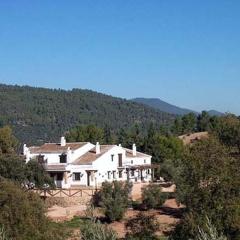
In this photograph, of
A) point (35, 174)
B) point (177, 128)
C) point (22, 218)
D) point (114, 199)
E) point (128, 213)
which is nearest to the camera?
point (22, 218)

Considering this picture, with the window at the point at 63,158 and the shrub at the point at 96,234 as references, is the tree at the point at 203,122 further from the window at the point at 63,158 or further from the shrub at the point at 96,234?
the shrub at the point at 96,234

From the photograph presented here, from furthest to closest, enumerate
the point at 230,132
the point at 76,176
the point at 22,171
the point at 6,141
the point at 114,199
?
the point at 6,141
the point at 76,176
the point at 230,132
the point at 22,171
the point at 114,199

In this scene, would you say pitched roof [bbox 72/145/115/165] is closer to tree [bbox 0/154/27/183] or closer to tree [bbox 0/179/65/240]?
tree [bbox 0/154/27/183]

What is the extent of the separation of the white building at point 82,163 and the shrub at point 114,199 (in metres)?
11.3

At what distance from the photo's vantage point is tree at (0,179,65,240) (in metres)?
25.3

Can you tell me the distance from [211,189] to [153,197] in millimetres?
24913

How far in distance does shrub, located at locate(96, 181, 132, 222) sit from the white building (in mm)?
11330

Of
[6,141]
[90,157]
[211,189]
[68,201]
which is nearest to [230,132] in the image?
[90,157]

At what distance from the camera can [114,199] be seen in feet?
155

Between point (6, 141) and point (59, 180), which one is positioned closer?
point (59, 180)

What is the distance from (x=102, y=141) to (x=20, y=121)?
323 feet

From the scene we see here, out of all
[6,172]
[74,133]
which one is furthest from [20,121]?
[6,172]

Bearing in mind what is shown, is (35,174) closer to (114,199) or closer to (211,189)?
(114,199)

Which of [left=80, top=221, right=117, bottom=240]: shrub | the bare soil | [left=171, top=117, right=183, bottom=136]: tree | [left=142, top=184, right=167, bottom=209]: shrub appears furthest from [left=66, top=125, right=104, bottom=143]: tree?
[left=80, top=221, right=117, bottom=240]: shrub
